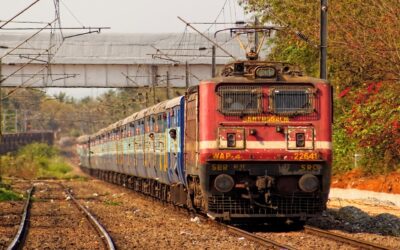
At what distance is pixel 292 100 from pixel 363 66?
14.3 metres

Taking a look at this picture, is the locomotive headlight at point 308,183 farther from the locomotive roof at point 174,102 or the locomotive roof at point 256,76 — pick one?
the locomotive roof at point 174,102

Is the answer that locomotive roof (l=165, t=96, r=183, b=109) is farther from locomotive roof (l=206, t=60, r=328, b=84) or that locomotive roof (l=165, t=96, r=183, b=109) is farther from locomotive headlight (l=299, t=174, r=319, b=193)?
locomotive headlight (l=299, t=174, r=319, b=193)

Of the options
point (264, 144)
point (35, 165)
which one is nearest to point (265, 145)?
point (264, 144)

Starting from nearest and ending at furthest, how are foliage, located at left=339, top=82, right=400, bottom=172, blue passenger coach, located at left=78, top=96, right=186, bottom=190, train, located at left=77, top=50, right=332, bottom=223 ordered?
train, located at left=77, top=50, right=332, bottom=223 → blue passenger coach, located at left=78, top=96, right=186, bottom=190 → foliage, located at left=339, top=82, right=400, bottom=172

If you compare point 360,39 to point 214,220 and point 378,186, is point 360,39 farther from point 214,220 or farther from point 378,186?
point 214,220

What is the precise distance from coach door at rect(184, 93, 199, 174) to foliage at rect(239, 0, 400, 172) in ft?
20.7

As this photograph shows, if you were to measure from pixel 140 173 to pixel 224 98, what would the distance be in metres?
15.6

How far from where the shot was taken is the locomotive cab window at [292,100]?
57.8ft

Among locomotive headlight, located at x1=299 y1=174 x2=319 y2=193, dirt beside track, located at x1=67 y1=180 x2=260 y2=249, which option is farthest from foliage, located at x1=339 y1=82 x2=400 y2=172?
locomotive headlight, located at x1=299 y1=174 x2=319 y2=193

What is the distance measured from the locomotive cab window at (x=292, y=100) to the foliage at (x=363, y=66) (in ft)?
26.2

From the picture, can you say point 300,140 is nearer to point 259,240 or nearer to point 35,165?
point 259,240

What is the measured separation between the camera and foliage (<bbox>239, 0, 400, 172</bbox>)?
1154 inches

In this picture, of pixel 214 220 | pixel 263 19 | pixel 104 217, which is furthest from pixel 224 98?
pixel 263 19

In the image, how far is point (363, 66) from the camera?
103ft
